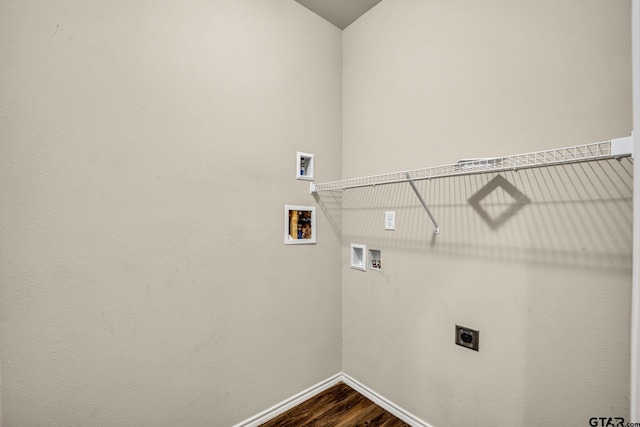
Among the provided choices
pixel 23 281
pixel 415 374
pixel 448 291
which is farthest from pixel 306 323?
pixel 23 281

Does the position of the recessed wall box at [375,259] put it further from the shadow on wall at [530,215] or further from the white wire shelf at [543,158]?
the white wire shelf at [543,158]

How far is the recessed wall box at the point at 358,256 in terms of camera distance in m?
1.85

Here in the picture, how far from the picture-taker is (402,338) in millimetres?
1636

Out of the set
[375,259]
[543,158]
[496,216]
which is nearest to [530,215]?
[496,216]

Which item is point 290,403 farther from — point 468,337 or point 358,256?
point 468,337

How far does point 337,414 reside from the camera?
1.66m

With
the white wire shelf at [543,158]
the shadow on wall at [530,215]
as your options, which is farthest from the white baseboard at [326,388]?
the white wire shelf at [543,158]

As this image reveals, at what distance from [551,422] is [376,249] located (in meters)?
1.08

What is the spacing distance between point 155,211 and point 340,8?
1.74 m

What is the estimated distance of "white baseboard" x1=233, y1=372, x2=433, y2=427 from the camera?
156cm

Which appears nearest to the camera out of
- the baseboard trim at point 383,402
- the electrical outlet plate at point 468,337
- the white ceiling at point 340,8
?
the electrical outlet plate at point 468,337

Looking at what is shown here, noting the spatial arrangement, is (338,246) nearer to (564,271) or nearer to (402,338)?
(402,338)

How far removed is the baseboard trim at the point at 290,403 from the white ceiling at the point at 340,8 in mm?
2547

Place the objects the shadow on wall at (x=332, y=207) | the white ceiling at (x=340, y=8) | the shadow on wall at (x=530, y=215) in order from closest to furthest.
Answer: the shadow on wall at (x=530, y=215)
the white ceiling at (x=340, y=8)
the shadow on wall at (x=332, y=207)
